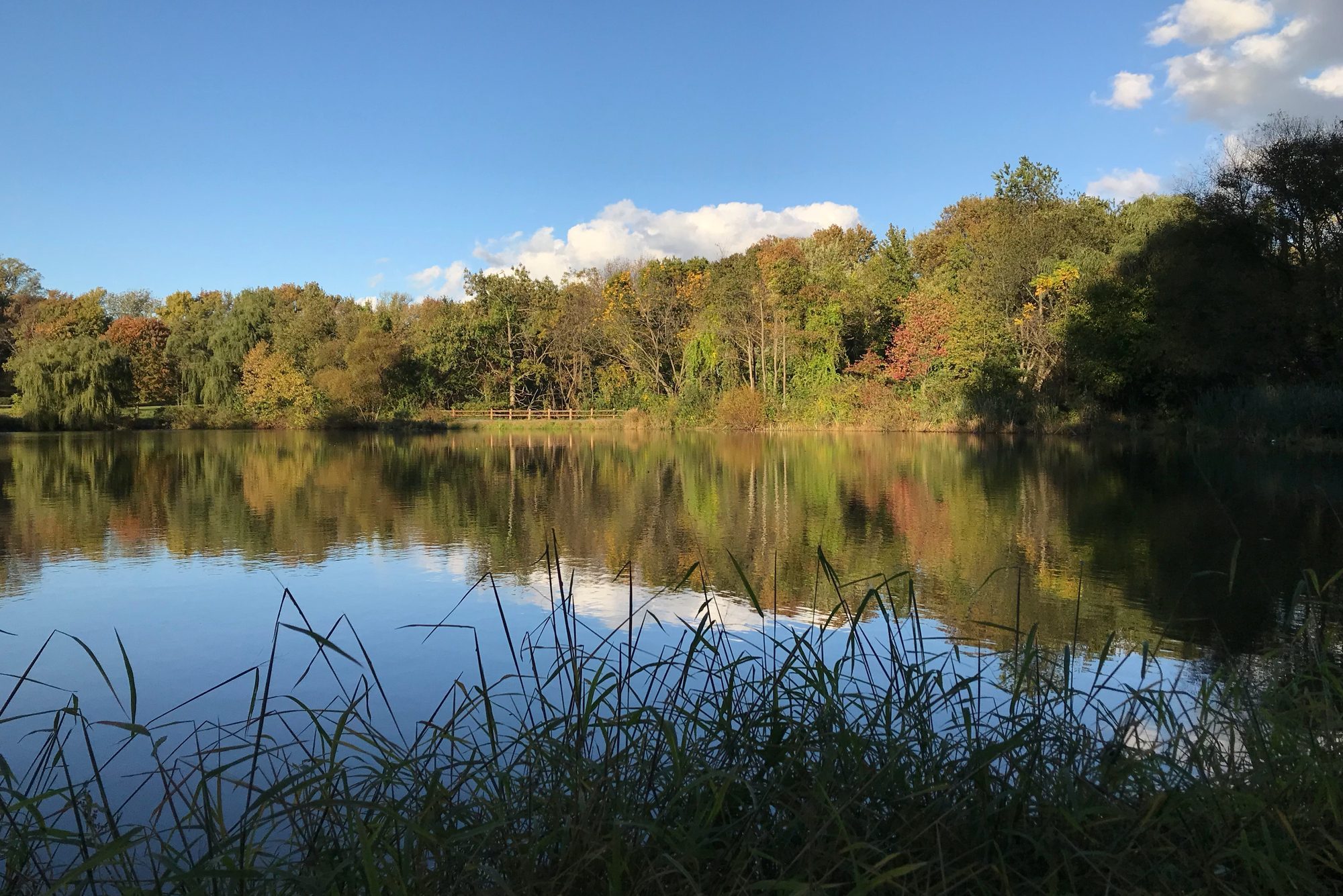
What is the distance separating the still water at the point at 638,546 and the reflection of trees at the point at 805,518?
0.21 ft

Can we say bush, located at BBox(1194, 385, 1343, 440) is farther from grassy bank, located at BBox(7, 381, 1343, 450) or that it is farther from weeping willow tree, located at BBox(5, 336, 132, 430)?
weeping willow tree, located at BBox(5, 336, 132, 430)

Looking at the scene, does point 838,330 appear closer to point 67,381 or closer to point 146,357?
point 67,381

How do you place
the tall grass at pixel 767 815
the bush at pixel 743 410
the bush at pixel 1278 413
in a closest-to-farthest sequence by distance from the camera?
the tall grass at pixel 767 815 → the bush at pixel 1278 413 → the bush at pixel 743 410

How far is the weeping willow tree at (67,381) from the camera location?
38625mm

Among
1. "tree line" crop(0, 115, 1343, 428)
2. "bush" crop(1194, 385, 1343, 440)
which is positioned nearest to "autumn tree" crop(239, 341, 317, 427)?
"tree line" crop(0, 115, 1343, 428)

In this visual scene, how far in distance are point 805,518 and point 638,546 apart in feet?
9.62

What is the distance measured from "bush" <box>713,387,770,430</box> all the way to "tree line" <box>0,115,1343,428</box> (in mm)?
119

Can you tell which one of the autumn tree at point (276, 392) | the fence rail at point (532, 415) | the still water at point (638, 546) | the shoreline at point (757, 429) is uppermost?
the autumn tree at point (276, 392)

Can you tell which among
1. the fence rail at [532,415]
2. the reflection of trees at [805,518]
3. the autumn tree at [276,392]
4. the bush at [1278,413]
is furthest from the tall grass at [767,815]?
the autumn tree at [276,392]

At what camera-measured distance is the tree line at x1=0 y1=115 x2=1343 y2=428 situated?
2447cm

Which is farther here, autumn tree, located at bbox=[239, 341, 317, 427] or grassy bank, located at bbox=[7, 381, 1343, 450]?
autumn tree, located at bbox=[239, 341, 317, 427]

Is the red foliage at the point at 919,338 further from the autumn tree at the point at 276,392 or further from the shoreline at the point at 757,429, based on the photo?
the autumn tree at the point at 276,392

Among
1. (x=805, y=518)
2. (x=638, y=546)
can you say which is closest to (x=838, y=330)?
(x=805, y=518)

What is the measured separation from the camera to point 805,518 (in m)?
12.5
